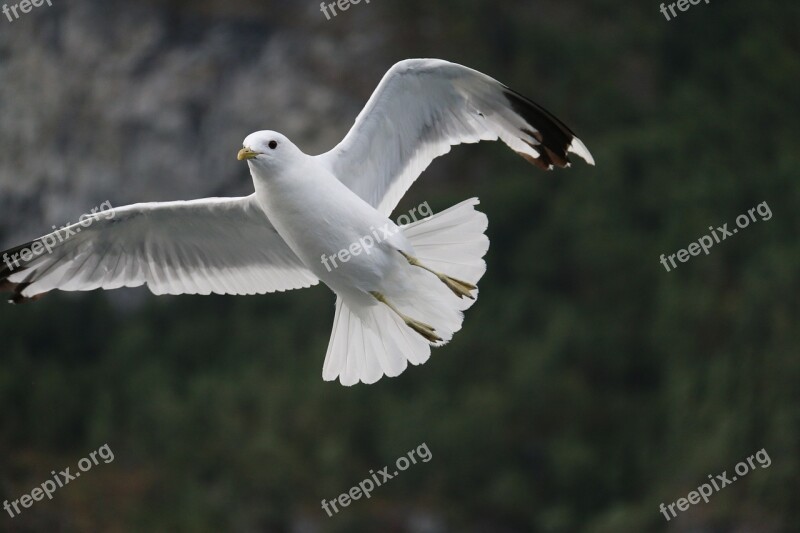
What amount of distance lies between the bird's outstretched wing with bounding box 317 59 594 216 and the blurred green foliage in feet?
23.6

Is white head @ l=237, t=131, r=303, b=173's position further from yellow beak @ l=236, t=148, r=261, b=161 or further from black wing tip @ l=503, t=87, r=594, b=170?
black wing tip @ l=503, t=87, r=594, b=170

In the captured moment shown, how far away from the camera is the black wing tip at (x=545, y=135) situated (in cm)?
636

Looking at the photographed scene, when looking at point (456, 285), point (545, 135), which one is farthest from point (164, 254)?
point (545, 135)

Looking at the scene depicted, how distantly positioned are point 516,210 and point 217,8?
4159 mm

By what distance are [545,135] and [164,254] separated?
1.94m

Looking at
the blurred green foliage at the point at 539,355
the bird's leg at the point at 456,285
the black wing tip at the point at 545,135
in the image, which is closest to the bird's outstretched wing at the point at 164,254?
the bird's leg at the point at 456,285

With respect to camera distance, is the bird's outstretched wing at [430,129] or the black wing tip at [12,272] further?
the black wing tip at [12,272]

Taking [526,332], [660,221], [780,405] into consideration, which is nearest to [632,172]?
[660,221]

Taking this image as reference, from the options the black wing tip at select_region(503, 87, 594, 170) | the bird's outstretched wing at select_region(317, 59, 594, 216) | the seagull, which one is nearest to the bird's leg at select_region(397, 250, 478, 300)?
the seagull

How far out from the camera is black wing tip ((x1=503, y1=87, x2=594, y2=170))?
6359mm

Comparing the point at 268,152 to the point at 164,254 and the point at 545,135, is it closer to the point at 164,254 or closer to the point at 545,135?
the point at 164,254

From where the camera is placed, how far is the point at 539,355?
15281 millimetres

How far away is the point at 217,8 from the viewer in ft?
49.4

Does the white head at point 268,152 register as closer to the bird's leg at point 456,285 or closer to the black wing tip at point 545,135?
the bird's leg at point 456,285
